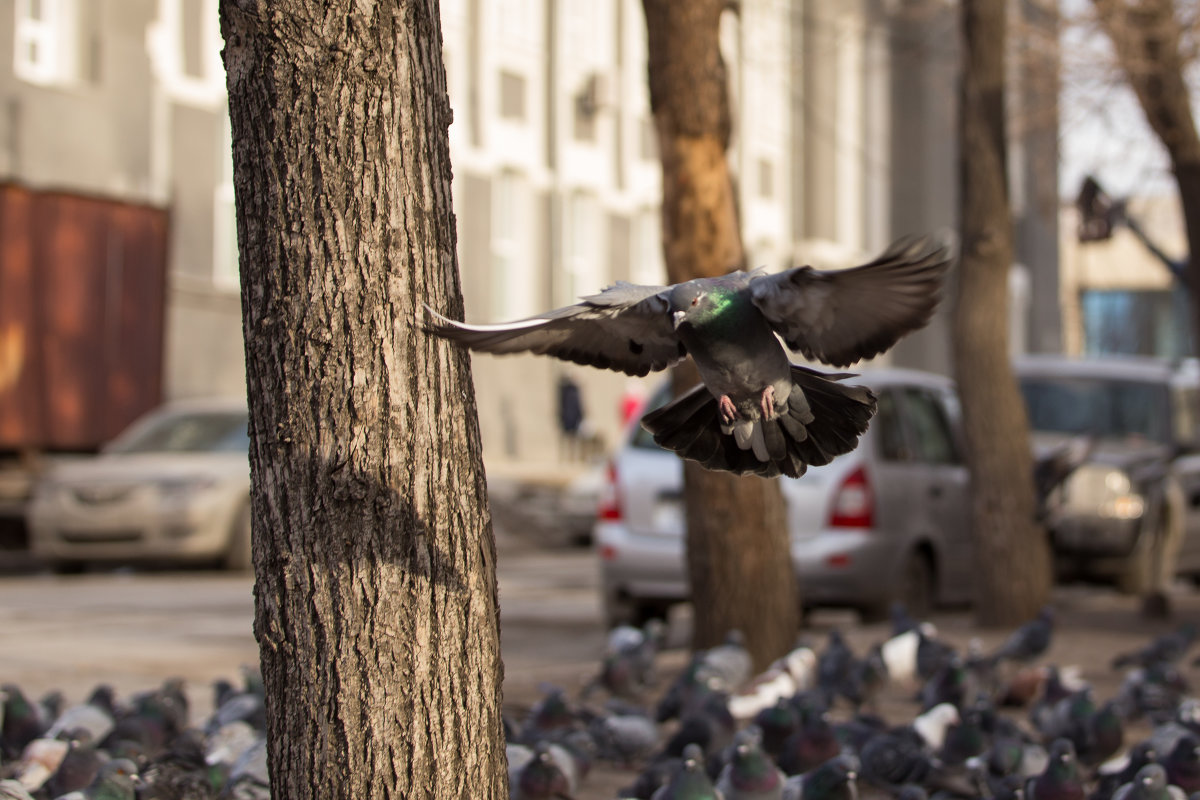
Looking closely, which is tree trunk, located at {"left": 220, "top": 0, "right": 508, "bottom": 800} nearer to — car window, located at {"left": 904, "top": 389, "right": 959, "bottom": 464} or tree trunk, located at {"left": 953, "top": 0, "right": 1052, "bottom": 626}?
tree trunk, located at {"left": 953, "top": 0, "right": 1052, "bottom": 626}

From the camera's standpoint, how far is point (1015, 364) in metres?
14.6

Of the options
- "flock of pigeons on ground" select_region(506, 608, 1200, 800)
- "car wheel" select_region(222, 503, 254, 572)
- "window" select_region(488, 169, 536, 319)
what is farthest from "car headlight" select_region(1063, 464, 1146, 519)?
"window" select_region(488, 169, 536, 319)

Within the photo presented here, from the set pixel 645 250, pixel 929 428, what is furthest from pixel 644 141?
pixel 929 428

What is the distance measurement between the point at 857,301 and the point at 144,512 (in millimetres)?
12569

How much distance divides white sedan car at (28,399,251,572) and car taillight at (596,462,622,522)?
203 inches

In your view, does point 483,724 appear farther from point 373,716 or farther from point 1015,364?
point 1015,364

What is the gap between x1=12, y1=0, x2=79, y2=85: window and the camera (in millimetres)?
20047

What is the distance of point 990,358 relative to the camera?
1114cm

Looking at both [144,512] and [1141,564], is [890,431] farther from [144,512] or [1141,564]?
[144,512]

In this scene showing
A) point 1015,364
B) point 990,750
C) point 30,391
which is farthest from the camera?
point 30,391


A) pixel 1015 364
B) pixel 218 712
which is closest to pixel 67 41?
pixel 1015 364

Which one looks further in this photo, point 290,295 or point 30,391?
point 30,391

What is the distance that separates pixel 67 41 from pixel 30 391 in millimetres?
4591

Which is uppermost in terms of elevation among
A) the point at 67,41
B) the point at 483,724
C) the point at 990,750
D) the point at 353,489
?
the point at 67,41
